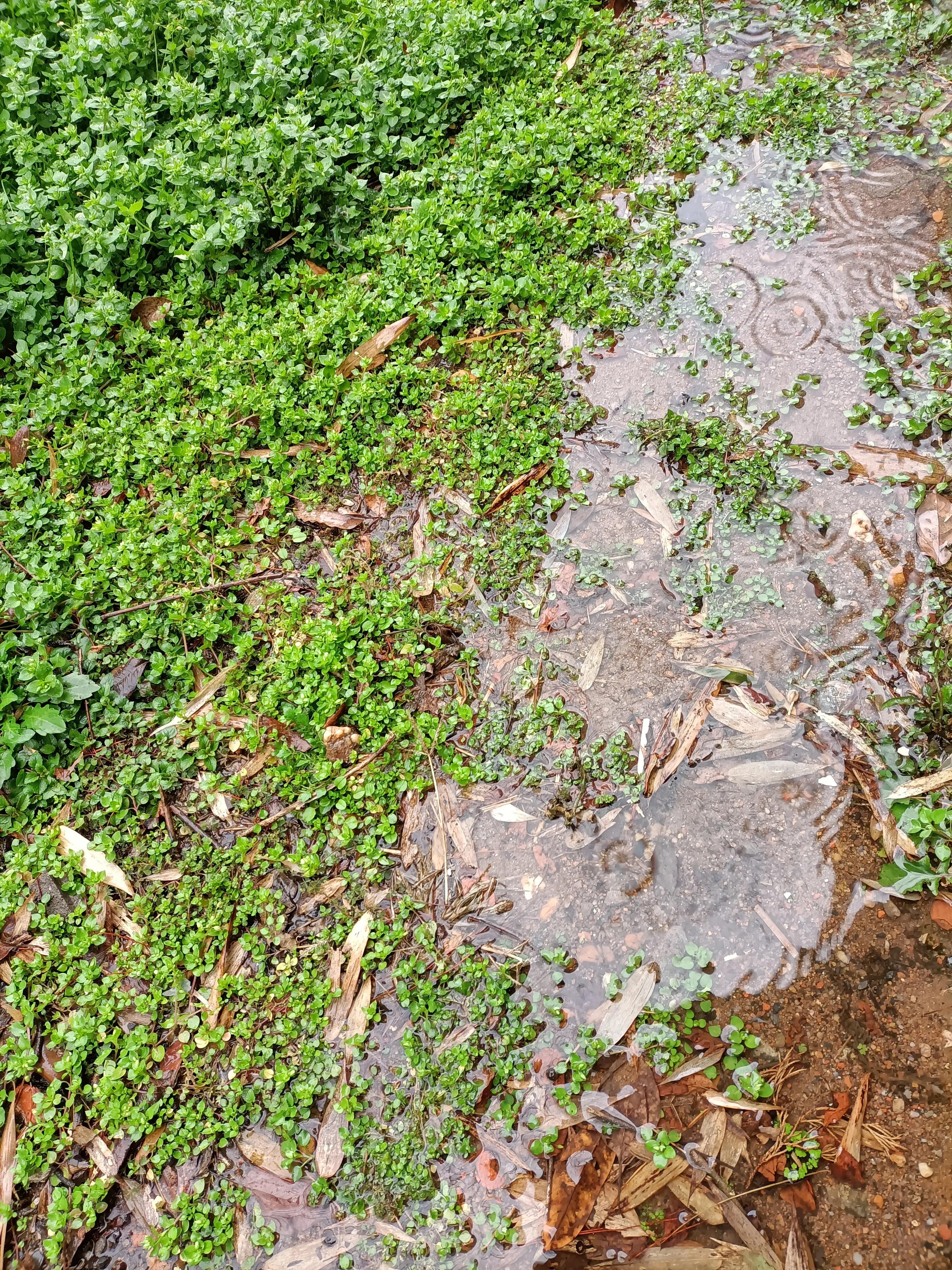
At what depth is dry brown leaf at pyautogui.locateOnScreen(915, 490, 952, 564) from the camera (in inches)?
154

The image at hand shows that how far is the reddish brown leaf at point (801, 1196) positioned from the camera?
2.71 metres

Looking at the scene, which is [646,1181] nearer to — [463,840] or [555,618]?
[463,840]

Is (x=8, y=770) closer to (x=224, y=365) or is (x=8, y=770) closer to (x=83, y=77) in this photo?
(x=224, y=365)

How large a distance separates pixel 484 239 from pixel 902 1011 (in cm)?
484

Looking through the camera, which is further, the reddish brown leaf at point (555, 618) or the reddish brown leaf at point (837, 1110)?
the reddish brown leaf at point (555, 618)

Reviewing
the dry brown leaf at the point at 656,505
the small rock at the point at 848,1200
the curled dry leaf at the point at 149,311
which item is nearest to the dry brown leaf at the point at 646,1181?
the small rock at the point at 848,1200

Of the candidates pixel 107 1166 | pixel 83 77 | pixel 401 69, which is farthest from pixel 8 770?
pixel 401 69

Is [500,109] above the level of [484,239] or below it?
above

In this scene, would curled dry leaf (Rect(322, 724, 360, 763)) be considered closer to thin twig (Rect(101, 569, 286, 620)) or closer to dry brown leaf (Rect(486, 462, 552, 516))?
thin twig (Rect(101, 569, 286, 620))

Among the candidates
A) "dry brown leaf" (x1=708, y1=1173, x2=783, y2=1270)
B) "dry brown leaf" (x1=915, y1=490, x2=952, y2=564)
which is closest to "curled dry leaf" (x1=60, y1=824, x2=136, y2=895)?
"dry brown leaf" (x1=708, y1=1173, x2=783, y2=1270)

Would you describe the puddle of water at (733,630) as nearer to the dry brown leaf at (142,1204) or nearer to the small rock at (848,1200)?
the small rock at (848,1200)

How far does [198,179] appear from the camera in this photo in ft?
17.3

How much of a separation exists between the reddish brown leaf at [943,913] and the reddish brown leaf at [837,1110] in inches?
29.5

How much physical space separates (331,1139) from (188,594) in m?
2.71
